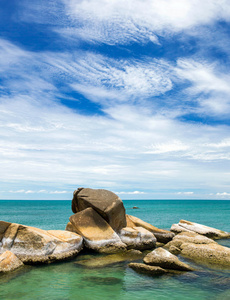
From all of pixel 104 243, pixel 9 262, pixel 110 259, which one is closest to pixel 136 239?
pixel 104 243

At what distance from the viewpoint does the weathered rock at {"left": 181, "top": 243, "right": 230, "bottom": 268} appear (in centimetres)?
1415

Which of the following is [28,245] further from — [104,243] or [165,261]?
[165,261]

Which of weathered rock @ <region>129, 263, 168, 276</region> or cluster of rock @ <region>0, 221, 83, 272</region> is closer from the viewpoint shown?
weathered rock @ <region>129, 263, 168, 276</region>

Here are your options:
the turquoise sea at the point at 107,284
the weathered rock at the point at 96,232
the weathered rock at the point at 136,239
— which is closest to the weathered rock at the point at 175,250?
the weathered rock at the point at 136,239

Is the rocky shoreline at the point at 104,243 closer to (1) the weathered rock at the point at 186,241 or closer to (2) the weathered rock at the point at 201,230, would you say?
(1) the weathered rock at the point at 186,241

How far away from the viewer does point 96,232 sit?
16.2m

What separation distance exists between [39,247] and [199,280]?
768cm

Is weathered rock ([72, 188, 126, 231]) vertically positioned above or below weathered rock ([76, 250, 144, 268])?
above

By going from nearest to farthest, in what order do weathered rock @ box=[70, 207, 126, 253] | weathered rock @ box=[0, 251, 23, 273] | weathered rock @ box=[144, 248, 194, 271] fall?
weathered rock @ box=[0, 251, 23, 273]
weathered rock @ box=[144, 248, 194, 271]
weathered rock @ box=[70, 207, 126, 253]

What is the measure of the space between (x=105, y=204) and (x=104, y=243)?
107 inches

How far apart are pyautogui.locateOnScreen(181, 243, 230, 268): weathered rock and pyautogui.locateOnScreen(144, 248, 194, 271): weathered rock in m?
2.16

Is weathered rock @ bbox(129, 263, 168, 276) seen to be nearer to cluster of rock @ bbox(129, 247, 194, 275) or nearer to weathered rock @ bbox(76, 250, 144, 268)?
cluster of rock @ bbox(129, 247, 194, 275)

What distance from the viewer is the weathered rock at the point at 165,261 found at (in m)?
12.5

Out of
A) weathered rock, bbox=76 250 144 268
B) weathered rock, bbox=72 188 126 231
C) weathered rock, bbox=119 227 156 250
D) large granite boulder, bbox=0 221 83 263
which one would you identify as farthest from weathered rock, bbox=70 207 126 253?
large granite boulder, bbox=0 221 83 263
